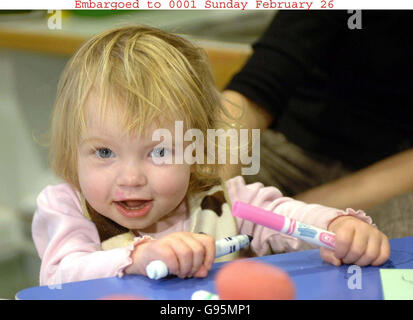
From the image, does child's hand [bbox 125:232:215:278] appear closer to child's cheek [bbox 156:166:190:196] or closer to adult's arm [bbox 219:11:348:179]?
child's cheek [bbox 156:166:190:196]

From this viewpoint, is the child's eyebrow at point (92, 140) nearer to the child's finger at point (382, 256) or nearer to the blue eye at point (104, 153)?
the blue eye at point (104, 153)

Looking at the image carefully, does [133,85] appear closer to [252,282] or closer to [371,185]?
[252,282]

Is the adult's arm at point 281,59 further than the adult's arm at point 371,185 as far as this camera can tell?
Yes

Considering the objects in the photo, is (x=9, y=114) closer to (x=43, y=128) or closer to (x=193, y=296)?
(x=43, y=128)

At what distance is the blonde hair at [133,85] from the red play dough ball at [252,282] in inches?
4.2

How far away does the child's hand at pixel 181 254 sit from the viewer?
0.42 meters

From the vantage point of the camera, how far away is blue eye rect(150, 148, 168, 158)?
0.46m

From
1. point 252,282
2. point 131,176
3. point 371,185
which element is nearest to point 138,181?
point 131,176

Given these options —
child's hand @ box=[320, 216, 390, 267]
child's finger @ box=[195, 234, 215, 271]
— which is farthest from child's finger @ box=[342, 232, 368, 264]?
child's finger @ box=[195, 234, 215, 271]

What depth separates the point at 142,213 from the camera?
19.2 inches

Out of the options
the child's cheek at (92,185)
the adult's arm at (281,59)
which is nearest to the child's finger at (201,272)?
the child's cheek at (92,185)

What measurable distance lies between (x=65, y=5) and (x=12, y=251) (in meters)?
0.29
